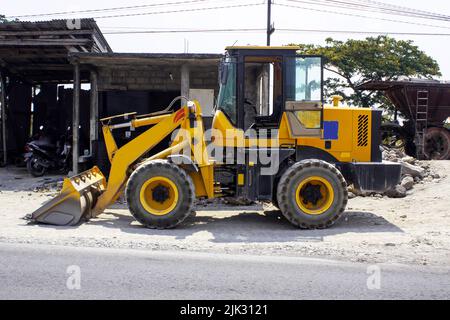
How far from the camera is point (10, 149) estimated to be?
1953cm

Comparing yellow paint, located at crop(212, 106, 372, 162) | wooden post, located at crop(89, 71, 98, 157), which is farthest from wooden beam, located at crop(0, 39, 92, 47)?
yellow paint, located at crop(212, 106, 372, 162)

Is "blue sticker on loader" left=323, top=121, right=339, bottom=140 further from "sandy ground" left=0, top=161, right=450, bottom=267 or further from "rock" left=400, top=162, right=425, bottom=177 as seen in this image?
"rock" left=400, top=162, right=425, bottom=177

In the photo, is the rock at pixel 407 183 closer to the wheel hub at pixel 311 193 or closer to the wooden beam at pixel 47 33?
the wheel hub at pixel 311 193

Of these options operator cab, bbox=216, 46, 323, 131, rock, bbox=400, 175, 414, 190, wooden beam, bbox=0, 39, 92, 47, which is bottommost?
rock, bbox=400, 175, 414, 190

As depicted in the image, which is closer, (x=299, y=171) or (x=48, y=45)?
(x=299, y=171)

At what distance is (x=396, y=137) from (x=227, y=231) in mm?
12088

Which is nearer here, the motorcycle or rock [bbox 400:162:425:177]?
rock [bbox 400:162:425:177]

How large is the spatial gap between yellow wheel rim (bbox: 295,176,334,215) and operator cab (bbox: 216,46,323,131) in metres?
1.08

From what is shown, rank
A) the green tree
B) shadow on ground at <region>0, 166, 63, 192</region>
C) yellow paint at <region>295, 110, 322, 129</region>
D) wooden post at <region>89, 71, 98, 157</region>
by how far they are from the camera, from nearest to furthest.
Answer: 1. yellow paint at <region>295, 110, 322, 129</region>
2. shadow on ground at <region>0, 166, 63, 192</region>
3. wooden post at <region>89, 71, 98, 157</region>
4. the green tree

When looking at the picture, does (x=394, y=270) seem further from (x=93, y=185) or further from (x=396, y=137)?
(x=396, y=137)

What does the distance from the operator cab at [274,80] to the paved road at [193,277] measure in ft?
10.7

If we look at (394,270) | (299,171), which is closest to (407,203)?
(299,171)

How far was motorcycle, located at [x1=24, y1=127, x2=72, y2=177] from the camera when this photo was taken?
16.6 m

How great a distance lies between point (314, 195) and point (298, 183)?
0.39 metres
